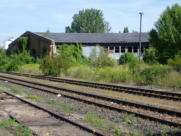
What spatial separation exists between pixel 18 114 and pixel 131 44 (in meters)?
42.0

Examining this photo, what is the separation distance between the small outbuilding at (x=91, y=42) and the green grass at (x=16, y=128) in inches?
1488

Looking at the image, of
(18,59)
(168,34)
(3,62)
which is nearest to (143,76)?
(168,34)

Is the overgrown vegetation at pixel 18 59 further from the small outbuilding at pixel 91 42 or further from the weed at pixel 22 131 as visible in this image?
the weed at pixel 22 131

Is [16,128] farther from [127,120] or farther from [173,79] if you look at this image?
[173,79]

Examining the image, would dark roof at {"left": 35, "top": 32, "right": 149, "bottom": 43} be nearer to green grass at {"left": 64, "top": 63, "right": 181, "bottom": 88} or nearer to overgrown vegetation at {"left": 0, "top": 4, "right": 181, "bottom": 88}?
overgrown vegetation at {"left": 0, "top": 4, "right": 181, "bottom": 88}

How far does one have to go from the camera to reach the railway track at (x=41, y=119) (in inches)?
335

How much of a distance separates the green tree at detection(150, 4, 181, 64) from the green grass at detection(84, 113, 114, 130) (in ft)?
72.6

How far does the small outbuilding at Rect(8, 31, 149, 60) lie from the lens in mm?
48844

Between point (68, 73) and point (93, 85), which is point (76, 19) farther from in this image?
point (93, 85)

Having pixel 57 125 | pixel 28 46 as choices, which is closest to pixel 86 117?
pixel 57 125

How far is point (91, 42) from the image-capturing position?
162 feet

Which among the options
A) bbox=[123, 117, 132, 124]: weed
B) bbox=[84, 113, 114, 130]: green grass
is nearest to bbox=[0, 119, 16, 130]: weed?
bbox=[84, 113, 114, 130]: green grass

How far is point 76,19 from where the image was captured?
126 metres

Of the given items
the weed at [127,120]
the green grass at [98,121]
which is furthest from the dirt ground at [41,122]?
the weed at [127,120]
